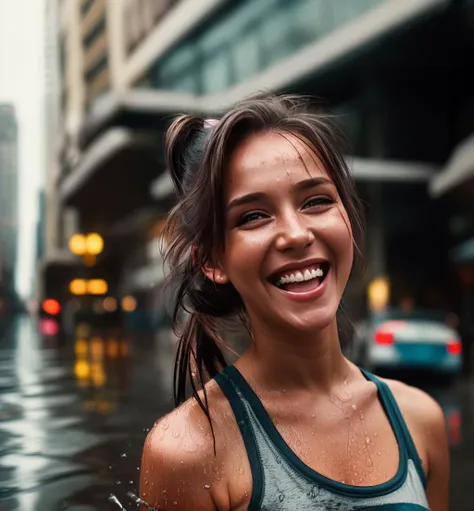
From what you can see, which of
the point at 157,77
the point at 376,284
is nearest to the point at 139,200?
the point at 157,77

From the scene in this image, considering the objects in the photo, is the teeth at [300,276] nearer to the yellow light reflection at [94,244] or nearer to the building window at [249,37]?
the yellow light reflection at [94,244]

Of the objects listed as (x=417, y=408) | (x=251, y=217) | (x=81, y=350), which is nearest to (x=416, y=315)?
(x=81, y=350)

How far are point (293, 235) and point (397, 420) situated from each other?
1.69ft

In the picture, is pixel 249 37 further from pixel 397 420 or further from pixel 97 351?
pixel 397 420

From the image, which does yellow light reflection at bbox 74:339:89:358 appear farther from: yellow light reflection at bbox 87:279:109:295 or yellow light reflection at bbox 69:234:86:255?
yellow light reflection at bbox 69:234:86:255

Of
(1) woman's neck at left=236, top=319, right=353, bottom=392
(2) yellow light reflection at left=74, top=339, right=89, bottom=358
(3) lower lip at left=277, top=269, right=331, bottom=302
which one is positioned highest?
(3) lower lip at left=277, top=269, right=331, bottom=302

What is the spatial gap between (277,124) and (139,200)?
51.6m

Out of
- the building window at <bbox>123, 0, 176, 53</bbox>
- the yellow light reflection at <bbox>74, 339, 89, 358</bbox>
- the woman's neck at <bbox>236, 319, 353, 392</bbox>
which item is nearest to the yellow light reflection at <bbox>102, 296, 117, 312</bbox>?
the yellow light reflection at <bbox>74, 339, 89, 358</bbox>

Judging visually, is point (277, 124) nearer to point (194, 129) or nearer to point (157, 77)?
point (194, 129)

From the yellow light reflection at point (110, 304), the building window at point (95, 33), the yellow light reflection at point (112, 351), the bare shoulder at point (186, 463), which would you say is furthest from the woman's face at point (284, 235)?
the building window at point (95, 33)

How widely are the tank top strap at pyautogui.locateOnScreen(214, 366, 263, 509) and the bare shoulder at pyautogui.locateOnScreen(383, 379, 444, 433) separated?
443 mm

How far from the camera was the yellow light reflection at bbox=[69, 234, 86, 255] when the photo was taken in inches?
833

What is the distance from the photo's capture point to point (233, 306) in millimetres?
1897

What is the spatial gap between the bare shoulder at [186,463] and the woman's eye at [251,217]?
0.41 m
